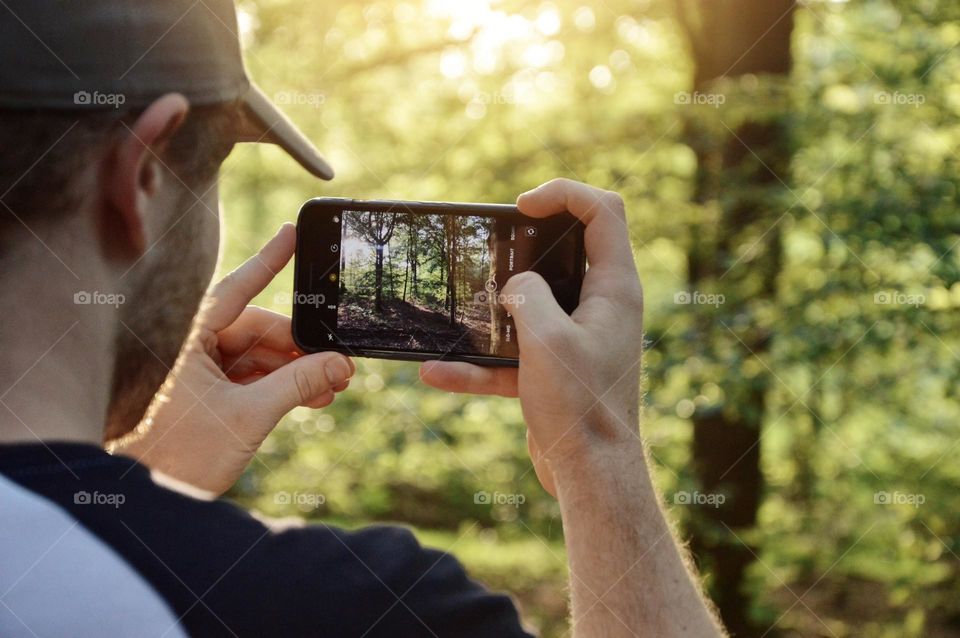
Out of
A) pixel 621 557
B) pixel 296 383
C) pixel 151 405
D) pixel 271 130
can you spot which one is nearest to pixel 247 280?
pixel 296 383

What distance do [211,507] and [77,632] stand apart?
0.17 metres

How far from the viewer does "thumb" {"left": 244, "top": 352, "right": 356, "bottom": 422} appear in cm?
175

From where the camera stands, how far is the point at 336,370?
177 centimetres

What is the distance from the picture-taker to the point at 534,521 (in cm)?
579

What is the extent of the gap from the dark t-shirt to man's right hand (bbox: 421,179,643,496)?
513 mm

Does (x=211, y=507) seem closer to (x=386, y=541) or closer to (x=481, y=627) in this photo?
(x=386, y=541)

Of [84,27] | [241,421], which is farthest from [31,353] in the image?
[241,421]

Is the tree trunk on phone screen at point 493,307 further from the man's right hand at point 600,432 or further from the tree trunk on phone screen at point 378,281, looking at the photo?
the tree trunk on phone screen at point 378,281

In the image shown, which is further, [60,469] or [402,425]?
[402,425]

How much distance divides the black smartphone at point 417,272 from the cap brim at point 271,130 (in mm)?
239

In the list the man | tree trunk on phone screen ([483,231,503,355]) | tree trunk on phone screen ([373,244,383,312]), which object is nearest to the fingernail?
tree trunk on phone screen ([373,244,383,312])

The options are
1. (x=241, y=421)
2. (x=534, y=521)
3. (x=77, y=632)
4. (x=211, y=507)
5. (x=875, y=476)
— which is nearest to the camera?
(x=77, y=632)

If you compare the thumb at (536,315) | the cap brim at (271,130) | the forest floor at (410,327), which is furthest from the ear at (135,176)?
the forest floor at (410,327)

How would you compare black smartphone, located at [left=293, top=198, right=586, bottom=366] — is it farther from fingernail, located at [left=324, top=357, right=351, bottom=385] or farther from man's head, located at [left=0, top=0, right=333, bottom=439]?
man's head, located at [left=0, top=0, right=333, bottom=439]
